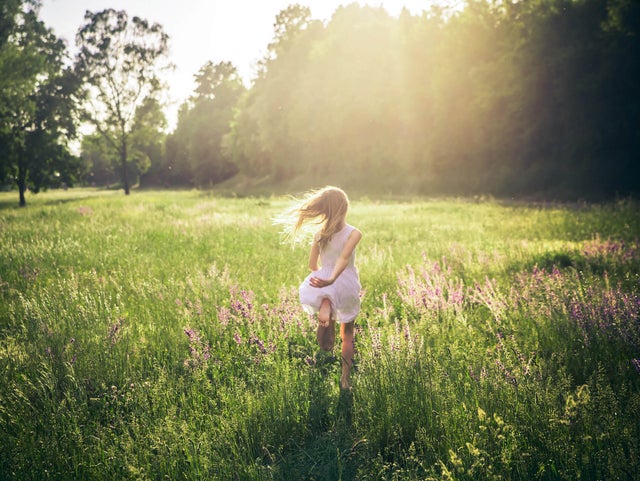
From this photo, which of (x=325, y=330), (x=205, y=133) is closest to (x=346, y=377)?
(x=325, y=330)

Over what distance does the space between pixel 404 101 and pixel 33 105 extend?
92.0 ft

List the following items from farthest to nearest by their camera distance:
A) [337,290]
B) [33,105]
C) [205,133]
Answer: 1. [205,133]
2. [33,105]
3. [337,290]

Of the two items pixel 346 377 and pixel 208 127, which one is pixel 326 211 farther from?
pixel 208 127

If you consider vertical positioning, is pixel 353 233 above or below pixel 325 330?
above

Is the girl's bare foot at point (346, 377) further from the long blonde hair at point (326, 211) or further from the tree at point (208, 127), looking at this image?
the tree at point (208, 127)

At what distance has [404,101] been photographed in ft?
111

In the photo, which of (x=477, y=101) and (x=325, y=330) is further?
(x=477, y=101)

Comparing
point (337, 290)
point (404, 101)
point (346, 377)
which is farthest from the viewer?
point (404, 101)

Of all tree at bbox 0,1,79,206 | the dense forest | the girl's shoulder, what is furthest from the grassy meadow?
tree at bbox 0,1,79,206

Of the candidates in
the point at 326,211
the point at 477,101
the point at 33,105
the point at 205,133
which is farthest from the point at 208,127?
the point at 326,211

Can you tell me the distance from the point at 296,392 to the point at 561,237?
9.32 meters

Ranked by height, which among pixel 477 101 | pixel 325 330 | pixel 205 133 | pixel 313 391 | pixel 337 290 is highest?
pixel 205 133

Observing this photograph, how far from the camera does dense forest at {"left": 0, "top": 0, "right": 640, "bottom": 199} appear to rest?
2161 centimetres

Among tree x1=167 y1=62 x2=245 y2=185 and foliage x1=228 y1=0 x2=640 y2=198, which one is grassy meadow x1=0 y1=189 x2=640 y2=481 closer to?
foliage x1=228 y1=0 x2=640 y2=198
